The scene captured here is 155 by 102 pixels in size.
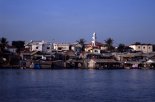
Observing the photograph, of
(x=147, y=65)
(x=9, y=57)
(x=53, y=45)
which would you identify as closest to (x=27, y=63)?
(x=9, y=57)

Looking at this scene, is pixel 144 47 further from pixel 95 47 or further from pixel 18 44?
pixel 18 44

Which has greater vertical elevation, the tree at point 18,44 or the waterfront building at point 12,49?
the tree at point 18,44

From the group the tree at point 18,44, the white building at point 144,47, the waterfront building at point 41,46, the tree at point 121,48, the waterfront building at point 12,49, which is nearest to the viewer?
the waterfront building at point 12,49

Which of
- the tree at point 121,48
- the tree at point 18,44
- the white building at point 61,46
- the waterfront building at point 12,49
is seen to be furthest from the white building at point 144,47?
the waterfront building at point 12,49

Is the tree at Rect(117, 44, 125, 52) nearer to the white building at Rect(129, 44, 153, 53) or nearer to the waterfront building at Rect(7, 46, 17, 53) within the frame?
the white building at Rect(129, 44, 153, 53)

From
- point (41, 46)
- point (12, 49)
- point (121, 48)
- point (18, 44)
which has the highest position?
point (18, 44)

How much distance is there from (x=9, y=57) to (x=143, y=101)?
50.2m

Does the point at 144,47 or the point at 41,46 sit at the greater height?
the point at 144,47

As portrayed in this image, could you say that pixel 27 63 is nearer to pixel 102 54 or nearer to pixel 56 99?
pixel 102 54

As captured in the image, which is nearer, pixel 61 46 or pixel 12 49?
pixel 12 49

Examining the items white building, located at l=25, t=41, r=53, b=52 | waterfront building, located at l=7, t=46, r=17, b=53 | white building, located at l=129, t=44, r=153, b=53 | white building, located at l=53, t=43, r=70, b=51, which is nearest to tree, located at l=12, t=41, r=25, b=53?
white building, located at l=25, t=41, r=53, b=52

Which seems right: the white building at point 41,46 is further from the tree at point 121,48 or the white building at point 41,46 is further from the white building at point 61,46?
the tree at point 121,48

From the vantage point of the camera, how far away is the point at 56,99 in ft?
76.5

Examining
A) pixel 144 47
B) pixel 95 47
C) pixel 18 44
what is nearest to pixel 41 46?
pixel 18 44
